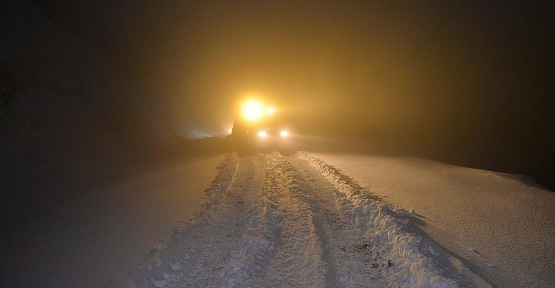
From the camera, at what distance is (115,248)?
21.2 feet

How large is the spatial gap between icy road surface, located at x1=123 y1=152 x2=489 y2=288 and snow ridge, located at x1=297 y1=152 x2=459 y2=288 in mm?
17

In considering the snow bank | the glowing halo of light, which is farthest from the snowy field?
the glowing halo of light

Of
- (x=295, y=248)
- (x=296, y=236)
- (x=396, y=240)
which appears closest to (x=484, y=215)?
(x=396, y=240)

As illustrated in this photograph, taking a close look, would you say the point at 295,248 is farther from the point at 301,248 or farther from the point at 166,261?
the point at 166,261

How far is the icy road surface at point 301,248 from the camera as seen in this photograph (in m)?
5.07

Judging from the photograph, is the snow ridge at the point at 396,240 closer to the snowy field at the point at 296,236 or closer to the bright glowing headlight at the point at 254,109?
the snowy field at the point at 296,236

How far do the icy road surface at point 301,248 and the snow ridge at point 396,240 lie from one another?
0.02m

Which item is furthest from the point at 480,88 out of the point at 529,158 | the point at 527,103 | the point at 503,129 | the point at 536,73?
the point at 529,158

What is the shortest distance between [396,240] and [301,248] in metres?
2.07

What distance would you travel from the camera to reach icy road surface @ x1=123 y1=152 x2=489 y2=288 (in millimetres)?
5074

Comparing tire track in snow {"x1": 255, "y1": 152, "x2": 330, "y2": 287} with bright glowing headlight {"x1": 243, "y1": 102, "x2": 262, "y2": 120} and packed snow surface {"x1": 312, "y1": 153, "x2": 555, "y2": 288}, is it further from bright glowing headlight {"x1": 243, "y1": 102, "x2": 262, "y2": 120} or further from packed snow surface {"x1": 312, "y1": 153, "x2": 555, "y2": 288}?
bright glowing headlight {"x1": 243, "y1": 102, "x2": 262, "y2": 120}

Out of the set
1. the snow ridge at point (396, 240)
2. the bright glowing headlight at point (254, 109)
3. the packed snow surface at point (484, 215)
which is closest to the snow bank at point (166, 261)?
the snow ridge at point (396, 240)

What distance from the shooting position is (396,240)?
6.11 meters

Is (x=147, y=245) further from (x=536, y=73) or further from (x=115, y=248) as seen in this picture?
(x=536, y=73)
